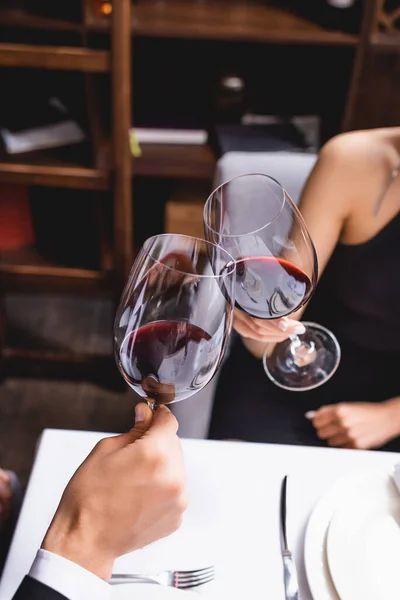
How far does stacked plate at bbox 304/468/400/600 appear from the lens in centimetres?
70

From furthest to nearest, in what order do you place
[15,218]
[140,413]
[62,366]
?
[62,366], [15,218], [140,413]

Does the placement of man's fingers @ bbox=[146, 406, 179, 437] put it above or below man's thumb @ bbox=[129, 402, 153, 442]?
above

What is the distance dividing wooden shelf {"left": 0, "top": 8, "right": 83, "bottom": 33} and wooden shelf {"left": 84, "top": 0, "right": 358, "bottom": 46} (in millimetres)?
52

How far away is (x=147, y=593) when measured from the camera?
2.24 feet

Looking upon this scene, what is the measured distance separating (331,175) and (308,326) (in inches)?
11.2

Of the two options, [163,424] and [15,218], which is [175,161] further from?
[163,424]

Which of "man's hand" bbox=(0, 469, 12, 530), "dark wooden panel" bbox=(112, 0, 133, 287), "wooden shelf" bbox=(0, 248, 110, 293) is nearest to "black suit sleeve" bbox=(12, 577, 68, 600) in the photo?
"man's hand" bbox=(0, 469, 12, 530)

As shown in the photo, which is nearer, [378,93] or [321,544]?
[321,544]

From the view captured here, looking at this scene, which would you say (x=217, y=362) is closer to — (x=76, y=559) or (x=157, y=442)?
(x=157, y=442)

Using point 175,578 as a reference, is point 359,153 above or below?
above

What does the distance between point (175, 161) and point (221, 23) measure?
0.41 metres

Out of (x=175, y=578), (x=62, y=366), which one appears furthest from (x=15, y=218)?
(x=175, y=578)

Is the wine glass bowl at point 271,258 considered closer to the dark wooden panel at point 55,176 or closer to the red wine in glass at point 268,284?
the red wine in glass at point 268,284

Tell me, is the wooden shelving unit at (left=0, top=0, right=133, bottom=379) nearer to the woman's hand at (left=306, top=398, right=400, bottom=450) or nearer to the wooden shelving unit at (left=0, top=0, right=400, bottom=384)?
the wooden shelving unit at (left=0, top=0, right=400, bottom=384)
